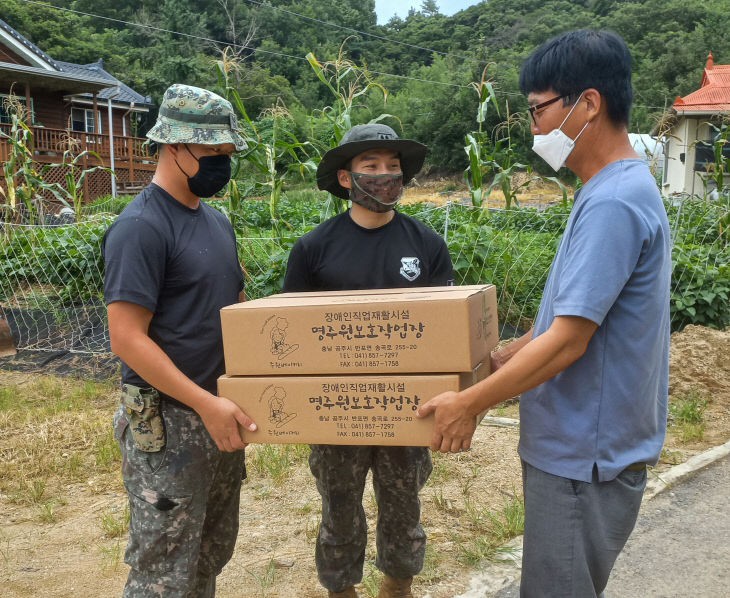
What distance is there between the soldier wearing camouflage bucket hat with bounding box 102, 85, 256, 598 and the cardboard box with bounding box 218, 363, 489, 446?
7 cm

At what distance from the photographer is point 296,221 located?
39.7 ft

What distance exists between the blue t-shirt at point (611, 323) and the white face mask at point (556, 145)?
119mm

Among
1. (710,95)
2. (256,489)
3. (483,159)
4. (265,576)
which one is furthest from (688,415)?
(710,95)

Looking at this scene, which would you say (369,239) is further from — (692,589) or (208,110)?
(692,589)

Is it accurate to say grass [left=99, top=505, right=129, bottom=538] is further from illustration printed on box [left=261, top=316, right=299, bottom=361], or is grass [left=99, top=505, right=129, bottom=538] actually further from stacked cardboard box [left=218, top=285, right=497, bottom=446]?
illustration printed on box [left=261, top=316, right=299, bottom=361]

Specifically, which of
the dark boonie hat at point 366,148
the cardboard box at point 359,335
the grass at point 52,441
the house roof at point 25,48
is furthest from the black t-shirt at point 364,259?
the house roof at point 25,48

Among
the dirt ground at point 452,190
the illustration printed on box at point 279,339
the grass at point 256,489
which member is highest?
the dirt ground at point 452,190

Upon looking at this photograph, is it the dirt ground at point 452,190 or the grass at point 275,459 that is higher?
the dirt ground at point 452,190

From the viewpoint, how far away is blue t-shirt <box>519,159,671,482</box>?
1.59 meters

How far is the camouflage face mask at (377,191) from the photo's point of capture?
2.65 meters

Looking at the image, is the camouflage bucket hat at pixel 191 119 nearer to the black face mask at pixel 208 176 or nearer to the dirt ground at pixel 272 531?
the black face mask at pixel 208 176

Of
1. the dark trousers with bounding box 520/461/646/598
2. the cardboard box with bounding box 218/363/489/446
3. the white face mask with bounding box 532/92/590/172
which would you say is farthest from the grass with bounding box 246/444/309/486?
the white face mask with bounding box 532/92/590/172

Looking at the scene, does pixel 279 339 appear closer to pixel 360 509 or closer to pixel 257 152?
pixel 360 509

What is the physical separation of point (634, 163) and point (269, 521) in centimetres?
274
